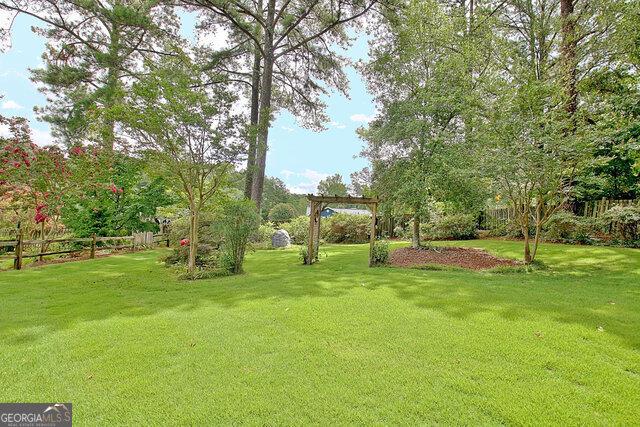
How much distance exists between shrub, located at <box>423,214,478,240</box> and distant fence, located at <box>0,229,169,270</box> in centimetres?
1204

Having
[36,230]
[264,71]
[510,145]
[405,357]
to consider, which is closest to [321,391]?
[405,357]

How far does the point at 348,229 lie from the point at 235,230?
9.16 meters

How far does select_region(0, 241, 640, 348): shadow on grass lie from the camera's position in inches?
164

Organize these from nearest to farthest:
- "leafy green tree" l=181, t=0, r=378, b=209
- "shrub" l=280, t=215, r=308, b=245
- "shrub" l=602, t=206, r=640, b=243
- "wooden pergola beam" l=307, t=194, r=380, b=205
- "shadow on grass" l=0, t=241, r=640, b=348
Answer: "shadow on grass" l=0, t=241, r=640, b=348 < "wooden pergola beam" l=307, t=194, r=380, b=205 < "shrub" l=602, t=206, r=640, b=243 < "leafy green tree" l=181, t=0, r=378, b=209 < "shrub" l=280, t=215, r=308, b=245

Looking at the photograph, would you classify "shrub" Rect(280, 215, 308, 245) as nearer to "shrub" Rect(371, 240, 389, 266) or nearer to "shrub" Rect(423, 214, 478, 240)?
"shrub" Rect(423, 214, 478, 240)

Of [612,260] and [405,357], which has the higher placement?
[612,260]

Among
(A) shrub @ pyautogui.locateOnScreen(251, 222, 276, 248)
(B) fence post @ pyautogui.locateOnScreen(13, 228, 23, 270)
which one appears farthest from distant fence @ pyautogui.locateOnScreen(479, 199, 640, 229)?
(B) fence post @ pyautogui.locateOnScreen(13, 228, 23, 270)

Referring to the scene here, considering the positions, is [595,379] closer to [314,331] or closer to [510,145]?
[314,331]

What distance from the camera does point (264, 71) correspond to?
14031 millimetres

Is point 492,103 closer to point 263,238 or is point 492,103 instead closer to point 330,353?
point 330,353

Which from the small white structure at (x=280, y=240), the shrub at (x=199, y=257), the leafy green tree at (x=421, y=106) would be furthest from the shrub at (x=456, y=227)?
the shrub at (x=199, y=257)

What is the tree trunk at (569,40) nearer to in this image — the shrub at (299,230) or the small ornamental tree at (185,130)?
the small ornamental tree at (185,130)

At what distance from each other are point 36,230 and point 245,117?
7681 millimetres

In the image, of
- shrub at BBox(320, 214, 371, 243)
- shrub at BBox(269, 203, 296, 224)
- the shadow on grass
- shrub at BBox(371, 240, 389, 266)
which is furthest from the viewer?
shrub at BBox(269, 203, 296, 224)
